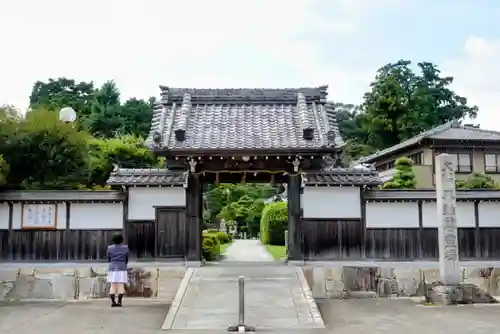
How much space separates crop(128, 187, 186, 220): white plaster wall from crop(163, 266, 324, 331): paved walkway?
2.25 meters

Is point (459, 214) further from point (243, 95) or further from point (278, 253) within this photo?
point (278, 253)

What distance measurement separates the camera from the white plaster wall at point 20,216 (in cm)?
1505

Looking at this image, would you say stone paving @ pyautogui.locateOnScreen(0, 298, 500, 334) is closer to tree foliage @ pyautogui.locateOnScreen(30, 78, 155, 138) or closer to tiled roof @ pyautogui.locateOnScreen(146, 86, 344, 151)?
tiled roof @ pyautogui.locateOnScreen(146, 86, 344, 151)

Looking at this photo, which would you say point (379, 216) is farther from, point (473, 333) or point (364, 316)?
point (473, 333)

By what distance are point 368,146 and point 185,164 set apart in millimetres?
44772

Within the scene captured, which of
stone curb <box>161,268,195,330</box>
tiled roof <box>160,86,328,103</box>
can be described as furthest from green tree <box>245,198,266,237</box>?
stone curb <box>161,268,195,330</box>

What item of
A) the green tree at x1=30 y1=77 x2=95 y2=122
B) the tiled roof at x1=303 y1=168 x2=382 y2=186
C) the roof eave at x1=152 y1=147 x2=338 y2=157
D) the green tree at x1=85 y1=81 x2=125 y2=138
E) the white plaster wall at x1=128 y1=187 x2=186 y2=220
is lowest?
the white plaster wall at x1=128 y1=187 x2=186 y2=220

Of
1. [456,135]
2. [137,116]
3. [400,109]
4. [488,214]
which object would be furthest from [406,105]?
[488,214]

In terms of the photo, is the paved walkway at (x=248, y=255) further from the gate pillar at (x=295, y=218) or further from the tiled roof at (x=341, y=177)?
the tiled roof at (x=341, y=177)

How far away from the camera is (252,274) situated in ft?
46.6

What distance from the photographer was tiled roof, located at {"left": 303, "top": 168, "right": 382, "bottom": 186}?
49.1 feet

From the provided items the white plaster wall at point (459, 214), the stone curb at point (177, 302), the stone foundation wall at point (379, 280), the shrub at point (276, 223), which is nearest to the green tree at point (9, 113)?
the stone curb at point (177, 302)

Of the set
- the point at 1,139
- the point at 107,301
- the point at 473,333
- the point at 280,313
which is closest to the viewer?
the point at 473,333

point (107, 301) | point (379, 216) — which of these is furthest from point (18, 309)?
point (379, 216)
